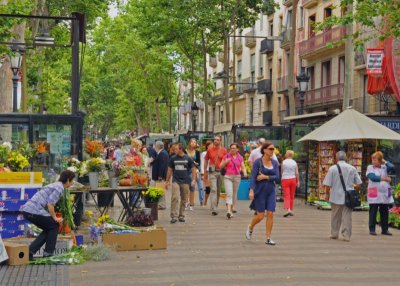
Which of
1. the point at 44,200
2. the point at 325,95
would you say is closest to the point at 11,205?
the point at 44,200

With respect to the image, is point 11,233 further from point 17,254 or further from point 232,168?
point 232,168

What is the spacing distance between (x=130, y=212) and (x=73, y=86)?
2890 millimetres

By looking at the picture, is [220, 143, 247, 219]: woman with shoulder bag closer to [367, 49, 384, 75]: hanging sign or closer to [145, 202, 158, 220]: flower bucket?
[145, 202, 158, 220]: flower bucket

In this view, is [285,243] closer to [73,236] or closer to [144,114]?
[73,236]

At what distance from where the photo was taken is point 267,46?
52.5 metres

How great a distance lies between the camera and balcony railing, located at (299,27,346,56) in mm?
39162

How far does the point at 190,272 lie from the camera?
976 cm

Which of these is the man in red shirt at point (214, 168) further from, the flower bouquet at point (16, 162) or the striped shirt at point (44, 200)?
the striped shirt at point (44, 200)

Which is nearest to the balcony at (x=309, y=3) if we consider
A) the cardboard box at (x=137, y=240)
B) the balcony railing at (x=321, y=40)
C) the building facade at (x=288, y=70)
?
the building facade at (x=288, y=70)

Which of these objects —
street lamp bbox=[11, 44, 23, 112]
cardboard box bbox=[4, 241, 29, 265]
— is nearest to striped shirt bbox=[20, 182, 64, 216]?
cardboard box bbox=[4, 241, 29, 265]

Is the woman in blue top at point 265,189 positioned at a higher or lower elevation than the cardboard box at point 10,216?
higher

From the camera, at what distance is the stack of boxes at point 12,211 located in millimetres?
11805

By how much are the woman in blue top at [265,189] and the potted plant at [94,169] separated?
3046mm

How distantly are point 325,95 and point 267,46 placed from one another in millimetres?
12498
